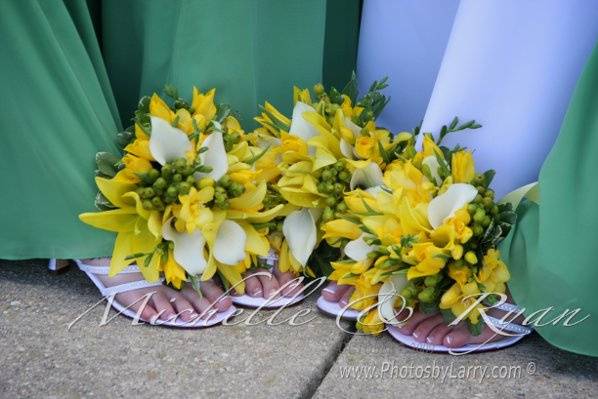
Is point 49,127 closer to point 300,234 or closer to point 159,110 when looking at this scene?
point 159,110

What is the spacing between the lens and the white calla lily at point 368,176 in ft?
4.52

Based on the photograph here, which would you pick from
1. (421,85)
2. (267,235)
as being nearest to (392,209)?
(267,235)

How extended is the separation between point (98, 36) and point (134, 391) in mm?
649

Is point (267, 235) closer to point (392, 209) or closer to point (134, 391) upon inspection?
point (392, 209)

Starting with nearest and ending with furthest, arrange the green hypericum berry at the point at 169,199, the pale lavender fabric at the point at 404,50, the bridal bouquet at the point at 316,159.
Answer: the green hypericum berry at the point at 169,199, the bridal bouquet at the point at 316,159, the pale lavender fabric at the point at 404,50

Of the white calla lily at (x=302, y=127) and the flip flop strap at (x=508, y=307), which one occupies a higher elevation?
the white calla lily at (x=302, y=127)

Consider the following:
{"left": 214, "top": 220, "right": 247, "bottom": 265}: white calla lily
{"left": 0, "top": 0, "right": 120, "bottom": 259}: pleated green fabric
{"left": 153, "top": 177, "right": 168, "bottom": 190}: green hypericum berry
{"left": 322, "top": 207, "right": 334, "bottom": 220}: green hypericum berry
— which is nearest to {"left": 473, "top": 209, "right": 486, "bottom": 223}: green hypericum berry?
{"left": 322, "top": 207, "right": 334, "bottom": 220}: green hypericum berry

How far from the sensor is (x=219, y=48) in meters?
1.39

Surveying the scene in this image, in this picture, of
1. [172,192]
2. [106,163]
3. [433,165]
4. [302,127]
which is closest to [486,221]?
[433,165]

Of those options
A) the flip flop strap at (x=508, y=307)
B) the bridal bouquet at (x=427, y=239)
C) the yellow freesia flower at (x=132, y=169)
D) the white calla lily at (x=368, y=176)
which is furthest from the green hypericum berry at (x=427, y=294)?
the yellow freesia flower at (x=132, y=169)

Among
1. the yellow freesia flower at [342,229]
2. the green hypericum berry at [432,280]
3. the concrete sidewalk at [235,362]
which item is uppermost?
the yellow freesia flower at [342,229]

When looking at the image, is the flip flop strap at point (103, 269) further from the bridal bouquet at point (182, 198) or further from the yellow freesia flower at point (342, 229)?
the yellow freesia flower at point (342, 229)

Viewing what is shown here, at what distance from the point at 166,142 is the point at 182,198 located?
92mm

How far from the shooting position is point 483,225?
1.26 meters
